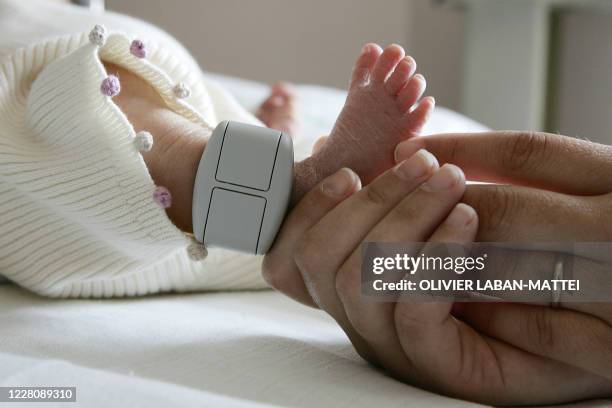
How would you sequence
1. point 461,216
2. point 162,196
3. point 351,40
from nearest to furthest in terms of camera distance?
point 461,216 < point 162,196 < point 351,40

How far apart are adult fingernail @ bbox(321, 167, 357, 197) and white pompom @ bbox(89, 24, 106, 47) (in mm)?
251

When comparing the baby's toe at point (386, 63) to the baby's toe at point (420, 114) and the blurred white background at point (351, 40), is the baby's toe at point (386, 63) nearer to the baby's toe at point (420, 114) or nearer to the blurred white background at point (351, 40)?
the baby's toe at point (420, 114)

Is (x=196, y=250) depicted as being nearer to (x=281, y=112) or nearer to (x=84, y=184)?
(x=84, y=184)

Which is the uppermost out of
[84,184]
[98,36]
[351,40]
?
[98,36]

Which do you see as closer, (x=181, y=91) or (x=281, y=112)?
(x=181, y=91)

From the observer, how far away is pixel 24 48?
75 cm

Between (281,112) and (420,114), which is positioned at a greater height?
(420,114)

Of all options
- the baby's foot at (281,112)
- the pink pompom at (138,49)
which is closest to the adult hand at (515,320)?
the pink pompom at (138,49)

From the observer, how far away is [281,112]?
1199 mm

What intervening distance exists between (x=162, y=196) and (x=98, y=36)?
0.53 feet

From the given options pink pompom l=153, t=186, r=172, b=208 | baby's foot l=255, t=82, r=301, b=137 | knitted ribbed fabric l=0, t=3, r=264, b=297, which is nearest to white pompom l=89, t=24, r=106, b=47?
knitted ribbed fabric l=0, t=3, r=264, b=297

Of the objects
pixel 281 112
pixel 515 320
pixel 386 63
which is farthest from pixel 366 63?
pixel 281 112

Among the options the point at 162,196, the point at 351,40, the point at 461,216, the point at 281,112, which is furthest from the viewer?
the point at 351,40

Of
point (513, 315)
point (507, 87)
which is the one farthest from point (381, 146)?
point (507, 87)
